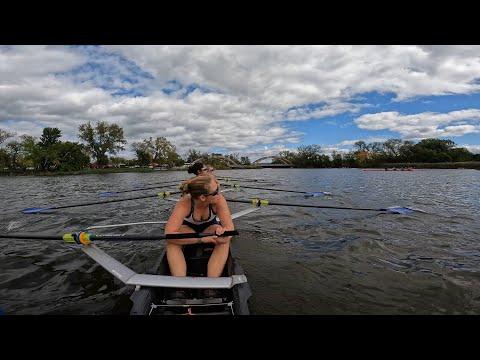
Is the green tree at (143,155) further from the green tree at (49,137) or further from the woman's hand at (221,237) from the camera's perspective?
→ the woman's hand at (221,237)

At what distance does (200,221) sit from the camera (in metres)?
4.78

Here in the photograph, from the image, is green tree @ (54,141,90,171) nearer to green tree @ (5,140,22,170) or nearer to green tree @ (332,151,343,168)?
green tree @ (5,140,22,170)

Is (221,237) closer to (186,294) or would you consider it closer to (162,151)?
(186,294)

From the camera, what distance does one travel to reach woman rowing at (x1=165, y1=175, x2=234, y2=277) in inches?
166

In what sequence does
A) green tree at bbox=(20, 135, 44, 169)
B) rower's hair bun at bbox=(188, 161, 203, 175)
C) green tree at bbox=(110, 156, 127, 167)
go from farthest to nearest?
green tree at bbox=(110, 156, 127, 167) → green tree at bbox=(20, 135, 44, 169) → rower's hair bun at bbox=(188, 161, 203, 175)

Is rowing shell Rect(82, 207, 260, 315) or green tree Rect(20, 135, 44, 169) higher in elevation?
green tree Rect(20, 135, 44, 169)

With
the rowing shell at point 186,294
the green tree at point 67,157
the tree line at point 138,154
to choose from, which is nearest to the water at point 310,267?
the rowing shell at point 186,294

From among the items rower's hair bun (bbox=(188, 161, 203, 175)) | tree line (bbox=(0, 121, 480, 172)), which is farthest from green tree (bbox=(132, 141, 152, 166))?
rower's hair bun (bbox=(188, 161, 203, 175))

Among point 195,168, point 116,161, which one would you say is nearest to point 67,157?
point 116,161

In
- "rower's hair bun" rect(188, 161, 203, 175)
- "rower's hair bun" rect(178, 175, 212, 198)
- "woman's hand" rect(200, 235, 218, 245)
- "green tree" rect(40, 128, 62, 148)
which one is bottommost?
"woman's hand" rect(200, 235, 218, 245)

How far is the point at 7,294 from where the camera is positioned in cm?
475

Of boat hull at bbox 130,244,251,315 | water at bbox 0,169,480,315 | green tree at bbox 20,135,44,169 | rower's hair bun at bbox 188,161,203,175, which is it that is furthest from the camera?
green tree at bbox 20,135,44,169

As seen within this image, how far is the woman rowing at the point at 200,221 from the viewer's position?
13.9 feet
